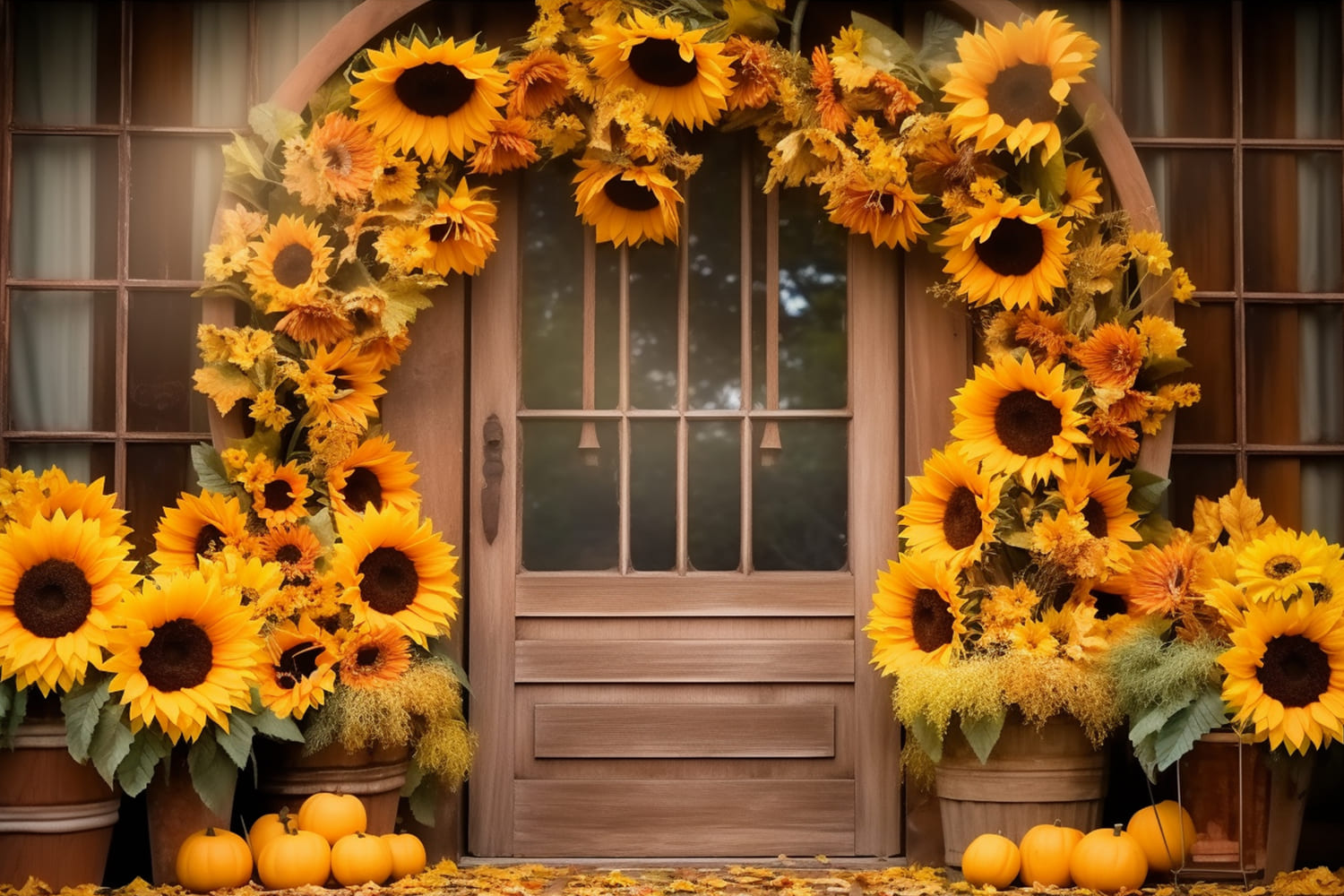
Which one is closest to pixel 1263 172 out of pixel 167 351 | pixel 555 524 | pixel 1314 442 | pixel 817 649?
pixel 1314 442

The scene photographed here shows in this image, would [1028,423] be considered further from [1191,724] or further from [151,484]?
[151,484]

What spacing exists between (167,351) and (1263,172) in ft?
9.09

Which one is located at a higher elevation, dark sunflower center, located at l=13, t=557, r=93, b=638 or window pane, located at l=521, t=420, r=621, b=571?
window pane, located at l=521, t=420, r=621, b=571

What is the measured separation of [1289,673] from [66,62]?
320cm

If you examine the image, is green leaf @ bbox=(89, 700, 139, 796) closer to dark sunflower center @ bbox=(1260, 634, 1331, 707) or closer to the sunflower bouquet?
the sunflower bouquet

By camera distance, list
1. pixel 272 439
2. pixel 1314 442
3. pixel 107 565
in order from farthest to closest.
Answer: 1. pixel 1314 442
2. pixel 272 439
3. pixel 107 565

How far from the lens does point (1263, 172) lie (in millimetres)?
4023

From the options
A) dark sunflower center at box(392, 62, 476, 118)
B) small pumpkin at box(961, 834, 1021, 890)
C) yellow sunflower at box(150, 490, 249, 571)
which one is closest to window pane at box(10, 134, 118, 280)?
yellow sunflower at box(150, 490, 249, 571)

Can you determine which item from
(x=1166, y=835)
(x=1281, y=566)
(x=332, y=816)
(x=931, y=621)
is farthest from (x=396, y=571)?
(x=1281, y=566)

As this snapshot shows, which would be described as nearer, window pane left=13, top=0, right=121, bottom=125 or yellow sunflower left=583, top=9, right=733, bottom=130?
yellow sunflower left=583, top=9, right=733, bottom=130

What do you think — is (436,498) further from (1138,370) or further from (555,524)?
(1138,370)

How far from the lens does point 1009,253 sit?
148 inches

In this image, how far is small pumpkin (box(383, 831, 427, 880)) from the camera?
11.7 feet

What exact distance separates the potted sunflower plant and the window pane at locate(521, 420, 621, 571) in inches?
38.1
